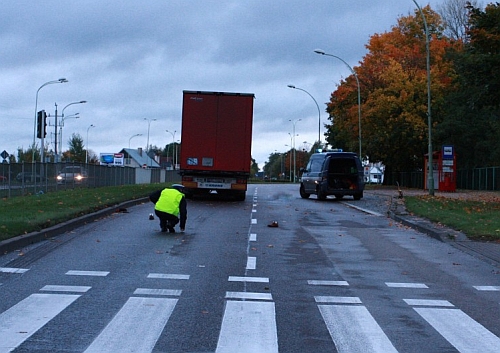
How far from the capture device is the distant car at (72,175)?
3875 cm

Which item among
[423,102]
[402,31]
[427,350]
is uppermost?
[402,31]

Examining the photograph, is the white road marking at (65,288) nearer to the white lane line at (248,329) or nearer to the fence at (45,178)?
the white lane line at (248,329)

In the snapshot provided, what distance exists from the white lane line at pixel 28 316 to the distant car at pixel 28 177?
25.0 m

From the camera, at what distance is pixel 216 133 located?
94.4 ft

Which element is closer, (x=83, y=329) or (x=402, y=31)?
(x=83, y=329)

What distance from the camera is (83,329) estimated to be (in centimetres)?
680

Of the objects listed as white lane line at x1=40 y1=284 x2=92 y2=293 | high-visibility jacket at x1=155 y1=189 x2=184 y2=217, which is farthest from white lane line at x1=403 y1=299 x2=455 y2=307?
high-visibility jacket at x1=155 y1=189 x2=184 y2=217

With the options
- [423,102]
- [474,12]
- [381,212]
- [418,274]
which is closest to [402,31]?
[423,102]

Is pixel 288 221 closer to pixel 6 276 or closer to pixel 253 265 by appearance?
pixel 253 265

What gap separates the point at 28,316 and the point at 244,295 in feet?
8.50

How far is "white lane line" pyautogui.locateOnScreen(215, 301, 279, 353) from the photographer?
624 centimetres

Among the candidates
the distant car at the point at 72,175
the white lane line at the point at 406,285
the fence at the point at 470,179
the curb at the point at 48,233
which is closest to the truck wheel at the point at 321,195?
the curb at the point at 48,233

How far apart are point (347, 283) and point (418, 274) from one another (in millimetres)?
1574

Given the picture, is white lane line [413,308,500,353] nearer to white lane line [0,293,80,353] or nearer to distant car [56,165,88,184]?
white lane line [0,293,80,353]
